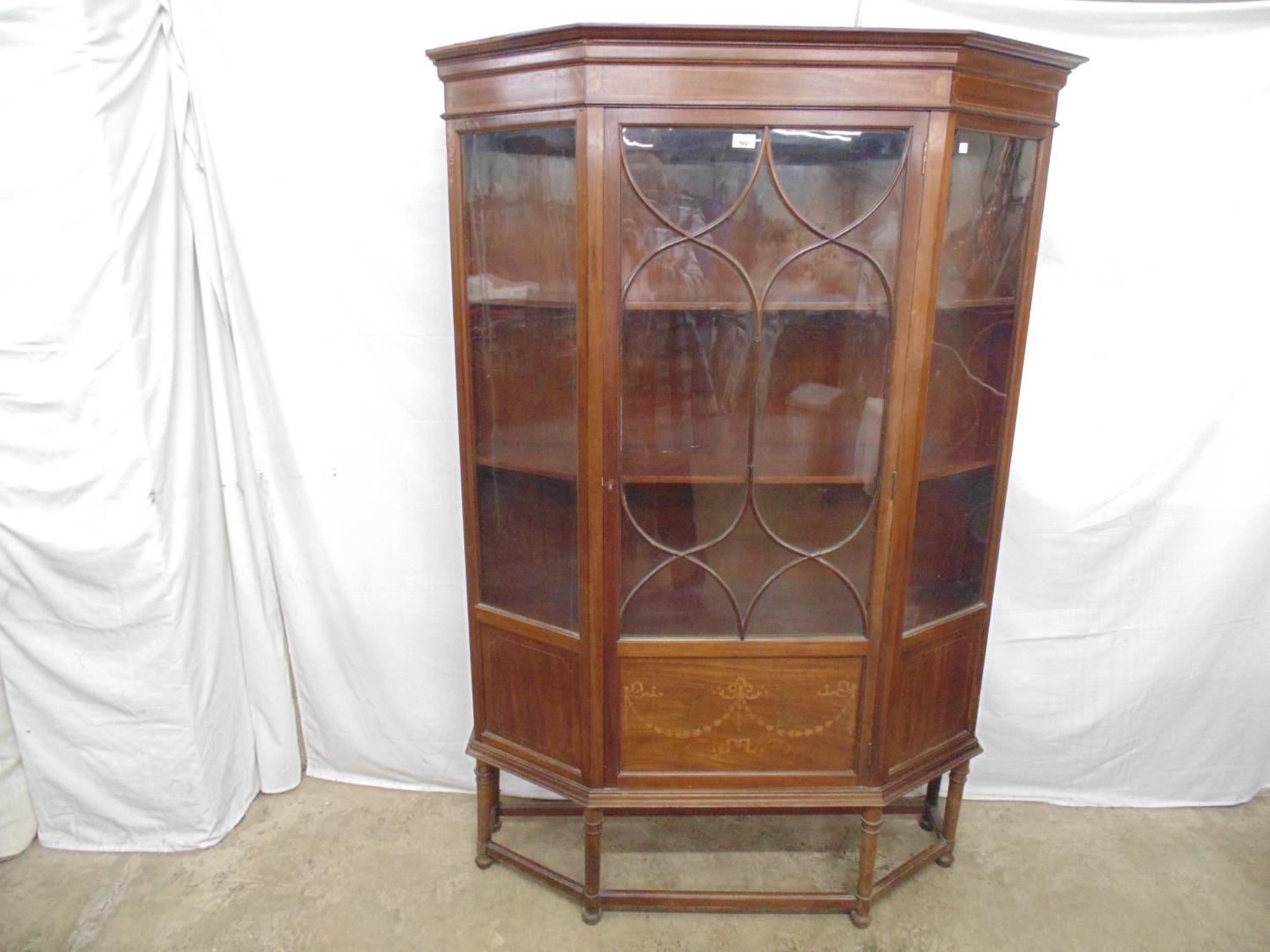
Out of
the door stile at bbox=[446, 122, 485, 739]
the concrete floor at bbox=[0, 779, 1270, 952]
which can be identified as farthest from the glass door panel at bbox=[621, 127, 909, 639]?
the concrete floor at bbox=[0, 779, 1270, 952]

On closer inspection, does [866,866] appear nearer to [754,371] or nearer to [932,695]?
[932,695]

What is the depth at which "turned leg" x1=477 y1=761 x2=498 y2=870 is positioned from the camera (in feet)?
5.58

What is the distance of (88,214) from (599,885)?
1591 millimetres

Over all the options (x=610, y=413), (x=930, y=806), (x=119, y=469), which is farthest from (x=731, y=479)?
(x=119, y=469)

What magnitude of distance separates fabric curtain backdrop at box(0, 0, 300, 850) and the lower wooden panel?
94cm

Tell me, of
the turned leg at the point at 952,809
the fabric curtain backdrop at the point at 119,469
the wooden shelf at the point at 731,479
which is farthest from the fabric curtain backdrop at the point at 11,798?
the turned leg at the point at 952,809

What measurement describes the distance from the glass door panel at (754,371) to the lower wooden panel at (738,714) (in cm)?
7

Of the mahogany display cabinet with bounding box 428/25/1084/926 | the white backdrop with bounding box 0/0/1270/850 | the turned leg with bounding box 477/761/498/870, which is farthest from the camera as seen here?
the turned leg with bounding box 477/761/498/870

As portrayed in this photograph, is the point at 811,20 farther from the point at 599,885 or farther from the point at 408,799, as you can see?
the point at 408,799

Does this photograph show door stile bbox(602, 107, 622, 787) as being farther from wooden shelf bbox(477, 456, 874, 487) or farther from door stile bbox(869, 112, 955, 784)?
door stile bbox(869, 112, 955, 784)

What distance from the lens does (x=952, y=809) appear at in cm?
173

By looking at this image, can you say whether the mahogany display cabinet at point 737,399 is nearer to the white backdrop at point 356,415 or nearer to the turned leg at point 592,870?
the turned leg at point 592,870

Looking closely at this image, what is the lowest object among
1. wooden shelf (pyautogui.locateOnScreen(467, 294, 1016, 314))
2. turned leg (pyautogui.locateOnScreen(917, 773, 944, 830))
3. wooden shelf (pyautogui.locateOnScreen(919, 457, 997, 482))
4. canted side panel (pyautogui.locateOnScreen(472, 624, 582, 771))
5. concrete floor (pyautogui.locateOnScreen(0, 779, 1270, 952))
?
concrete floor (pyautogui.locateOnScreen(0, 779, 1270, 952))

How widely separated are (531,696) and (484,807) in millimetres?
349
